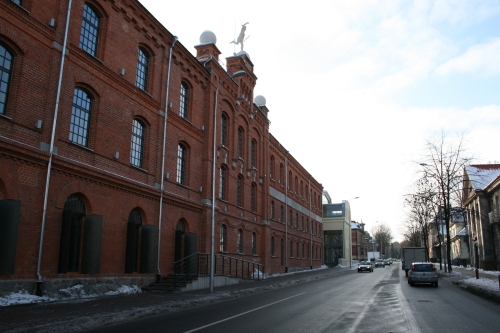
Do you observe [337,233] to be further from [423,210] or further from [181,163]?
[181,163]

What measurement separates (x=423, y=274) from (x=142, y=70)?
19.2m

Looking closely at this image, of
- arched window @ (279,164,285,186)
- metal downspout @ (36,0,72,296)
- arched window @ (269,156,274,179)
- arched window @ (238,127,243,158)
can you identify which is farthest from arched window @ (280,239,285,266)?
metal downspout @ (36,0,72,296)

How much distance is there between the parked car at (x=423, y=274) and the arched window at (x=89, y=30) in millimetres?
20713

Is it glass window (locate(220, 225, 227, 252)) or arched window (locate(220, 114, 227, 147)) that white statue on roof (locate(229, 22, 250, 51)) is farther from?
glass window (locate(220, 225, 227, 252))

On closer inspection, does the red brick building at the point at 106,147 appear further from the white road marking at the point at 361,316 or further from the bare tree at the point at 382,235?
the bare tree at the point at 382,235

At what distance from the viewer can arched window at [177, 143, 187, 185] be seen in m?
22.5

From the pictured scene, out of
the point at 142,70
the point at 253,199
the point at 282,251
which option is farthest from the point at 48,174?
the point at 282,251

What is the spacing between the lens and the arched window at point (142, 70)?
64.6 feet

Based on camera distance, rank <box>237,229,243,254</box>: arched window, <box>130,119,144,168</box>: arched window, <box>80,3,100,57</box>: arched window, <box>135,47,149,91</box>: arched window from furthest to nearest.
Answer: <box>237,229,243,254</box>: arched window
<box>135,47,149,91</box>: arched window
<box>130,119,144,168</box>: arched window
<box>80,3,100,57</box>: arched window

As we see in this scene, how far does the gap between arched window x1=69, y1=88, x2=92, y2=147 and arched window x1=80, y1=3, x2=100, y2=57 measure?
1895 millimetres

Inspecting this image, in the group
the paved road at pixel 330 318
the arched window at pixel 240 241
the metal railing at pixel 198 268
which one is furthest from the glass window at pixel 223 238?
the paved road at pixel 330 318

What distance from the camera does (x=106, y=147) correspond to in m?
16.8

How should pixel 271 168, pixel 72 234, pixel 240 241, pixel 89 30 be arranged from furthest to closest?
pixel 271 168
pixel 240 241
pixel 89 30
pixel 72 234

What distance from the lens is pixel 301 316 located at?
36.5 ft
